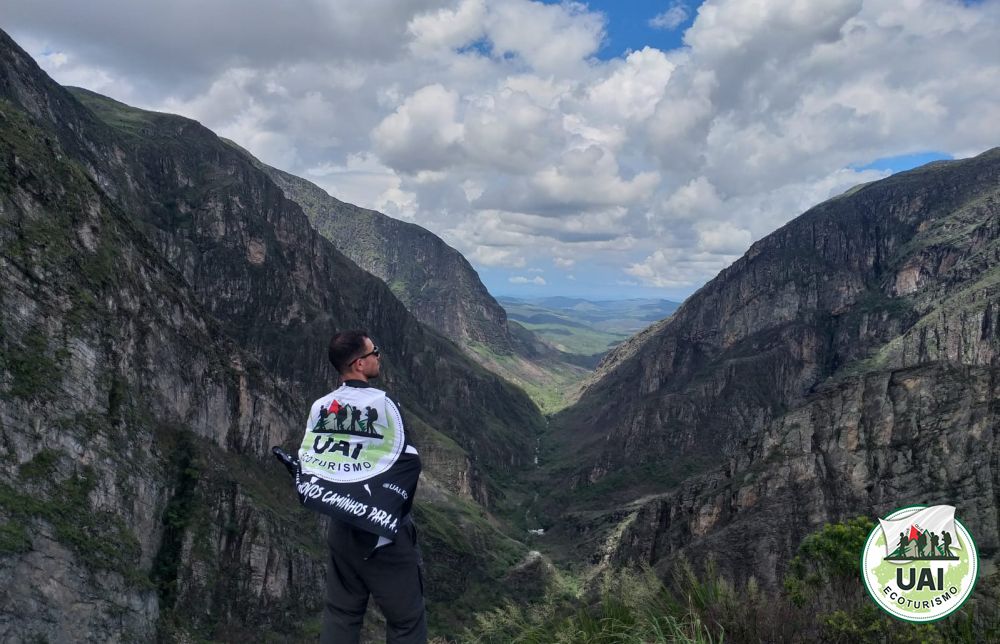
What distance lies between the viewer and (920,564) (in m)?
6.52

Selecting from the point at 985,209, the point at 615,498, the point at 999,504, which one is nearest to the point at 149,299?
the point at 999,504

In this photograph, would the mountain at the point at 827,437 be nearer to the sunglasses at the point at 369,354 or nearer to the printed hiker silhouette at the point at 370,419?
the sunglasses at the point at 369,354

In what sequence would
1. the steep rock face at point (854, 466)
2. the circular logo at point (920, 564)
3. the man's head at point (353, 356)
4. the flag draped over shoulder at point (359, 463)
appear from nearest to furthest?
1. the circular logo at point (920, 564)
2. the flag draped over shoulder at point (359, 463)
3. the man's head at point (353, 356)
4. the steep rock face at point (854, 466)

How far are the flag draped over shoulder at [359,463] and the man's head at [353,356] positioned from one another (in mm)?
323

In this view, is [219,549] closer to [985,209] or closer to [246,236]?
[246,236]

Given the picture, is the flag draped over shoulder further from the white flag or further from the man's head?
the white flag

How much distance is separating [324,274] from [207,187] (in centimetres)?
4080

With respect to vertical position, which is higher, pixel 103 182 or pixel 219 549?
pixel 103 182

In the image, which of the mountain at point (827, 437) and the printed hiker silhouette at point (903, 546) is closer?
the printed hiker silhouette at point (903, 546)

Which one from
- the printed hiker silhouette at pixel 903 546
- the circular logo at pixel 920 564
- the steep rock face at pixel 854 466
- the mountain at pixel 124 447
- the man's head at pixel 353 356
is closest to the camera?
the circular logo at pixel 920 564

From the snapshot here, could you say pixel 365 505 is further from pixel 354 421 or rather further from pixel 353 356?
pixel 353 356

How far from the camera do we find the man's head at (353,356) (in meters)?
7.60

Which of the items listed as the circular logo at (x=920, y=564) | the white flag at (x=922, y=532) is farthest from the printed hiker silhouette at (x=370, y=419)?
the white flag at (x=922, y=532)

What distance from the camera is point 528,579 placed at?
114125 mm
